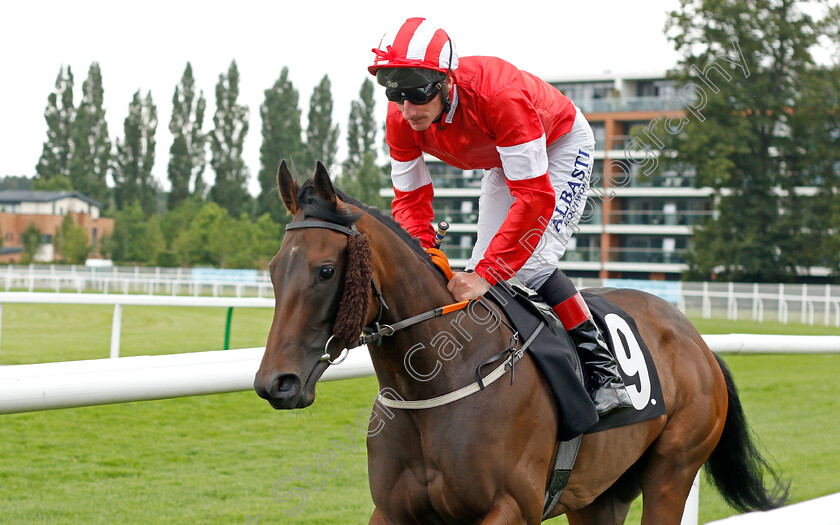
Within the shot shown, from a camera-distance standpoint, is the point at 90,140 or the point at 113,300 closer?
the point at 113,300

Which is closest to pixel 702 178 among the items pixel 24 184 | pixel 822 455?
pixel 822 455

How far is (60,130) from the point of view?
2306 inches

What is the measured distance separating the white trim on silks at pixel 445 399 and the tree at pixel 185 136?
A: 2199 inches

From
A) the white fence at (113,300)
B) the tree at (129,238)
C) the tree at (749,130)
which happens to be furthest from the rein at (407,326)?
the tree at (129,238)

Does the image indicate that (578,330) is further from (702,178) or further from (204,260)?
(204,260)

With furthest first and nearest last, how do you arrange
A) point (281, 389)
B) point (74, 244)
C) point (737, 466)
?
point (74, 244) < point (737, 466) < point (281, 389)

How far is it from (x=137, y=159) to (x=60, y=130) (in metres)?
5.89

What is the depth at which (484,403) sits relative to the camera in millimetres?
2277

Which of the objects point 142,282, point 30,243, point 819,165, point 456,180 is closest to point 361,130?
point 456,180

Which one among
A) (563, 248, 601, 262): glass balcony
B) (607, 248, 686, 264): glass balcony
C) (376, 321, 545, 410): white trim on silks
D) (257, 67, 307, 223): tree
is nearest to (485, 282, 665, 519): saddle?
(376, 321, 545, 410): white trim on silks

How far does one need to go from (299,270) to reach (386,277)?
0.31 m

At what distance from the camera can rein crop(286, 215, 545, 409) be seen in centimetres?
206

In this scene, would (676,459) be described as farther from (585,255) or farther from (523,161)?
(585,255)

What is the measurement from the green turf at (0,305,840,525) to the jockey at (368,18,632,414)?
804 mm
